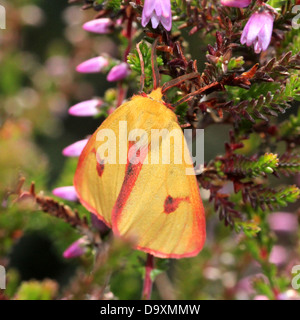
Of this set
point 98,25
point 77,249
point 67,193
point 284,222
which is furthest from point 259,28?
point 284,222

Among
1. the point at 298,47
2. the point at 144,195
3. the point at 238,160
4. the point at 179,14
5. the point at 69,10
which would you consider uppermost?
the point at 69,10

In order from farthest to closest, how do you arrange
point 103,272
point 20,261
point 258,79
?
point 20,261
point 258,79
point 103,272

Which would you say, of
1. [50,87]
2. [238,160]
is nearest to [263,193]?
[238,160]

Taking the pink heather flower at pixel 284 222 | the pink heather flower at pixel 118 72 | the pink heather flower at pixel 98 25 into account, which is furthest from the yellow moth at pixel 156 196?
the pink heather flower at pixel 284 222

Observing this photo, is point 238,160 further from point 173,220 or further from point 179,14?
point 179,14

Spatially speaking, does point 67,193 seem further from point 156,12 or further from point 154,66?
point 156,12

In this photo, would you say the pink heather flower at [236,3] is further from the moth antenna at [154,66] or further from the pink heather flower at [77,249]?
the pink heather flower at [77,249]

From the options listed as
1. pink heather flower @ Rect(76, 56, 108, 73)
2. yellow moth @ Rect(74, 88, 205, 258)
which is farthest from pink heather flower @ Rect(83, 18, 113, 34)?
yellow moth @ Rect(74, 88, 205, 258)
